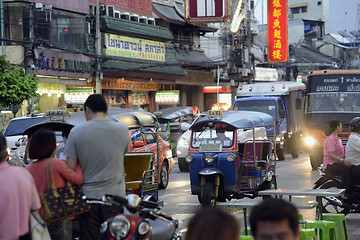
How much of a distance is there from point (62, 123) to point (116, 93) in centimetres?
3437

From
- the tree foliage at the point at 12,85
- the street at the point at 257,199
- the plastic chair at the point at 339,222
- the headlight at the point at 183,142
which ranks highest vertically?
the tree foliage at the point at 12,85

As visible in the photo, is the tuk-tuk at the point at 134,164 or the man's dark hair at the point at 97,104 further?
the tuk-tuk at the point at 134,164

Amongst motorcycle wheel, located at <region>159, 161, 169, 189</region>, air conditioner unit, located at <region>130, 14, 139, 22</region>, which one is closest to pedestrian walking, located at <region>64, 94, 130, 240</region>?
motorcycle wheel, located at <region>159, 161, 169, 189</region>

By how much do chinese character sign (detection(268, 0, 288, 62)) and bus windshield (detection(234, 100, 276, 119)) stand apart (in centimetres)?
2490

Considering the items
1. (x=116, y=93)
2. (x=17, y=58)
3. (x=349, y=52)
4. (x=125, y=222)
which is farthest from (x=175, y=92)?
(x=125, y=222)

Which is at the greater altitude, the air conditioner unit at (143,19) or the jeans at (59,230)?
the air conditioner unit at (143,19)

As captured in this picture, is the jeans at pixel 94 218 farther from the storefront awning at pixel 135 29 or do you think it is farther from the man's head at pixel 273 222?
the storefront awning at pixel 135 29

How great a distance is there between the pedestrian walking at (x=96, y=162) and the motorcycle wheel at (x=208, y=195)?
642 cm

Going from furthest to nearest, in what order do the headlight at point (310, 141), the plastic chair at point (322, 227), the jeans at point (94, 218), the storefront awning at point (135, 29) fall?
1. the storefront awning at point (135, 29)
2. the headlight at point (310, 141)
3. the plastic chair at point (322, 227)
4. the jeans at point (94, 218)

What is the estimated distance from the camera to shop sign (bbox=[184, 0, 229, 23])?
3416 cm

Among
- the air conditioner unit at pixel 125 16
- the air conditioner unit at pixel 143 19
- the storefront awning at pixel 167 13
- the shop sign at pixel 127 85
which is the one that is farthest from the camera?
the storefront awning at pixel 167 13

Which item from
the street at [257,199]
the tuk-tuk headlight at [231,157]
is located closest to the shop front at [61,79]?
the street at [257,199]

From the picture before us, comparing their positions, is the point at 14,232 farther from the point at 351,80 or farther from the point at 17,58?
the point at 17,58

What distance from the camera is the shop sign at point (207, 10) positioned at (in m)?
Answer: 34.2
